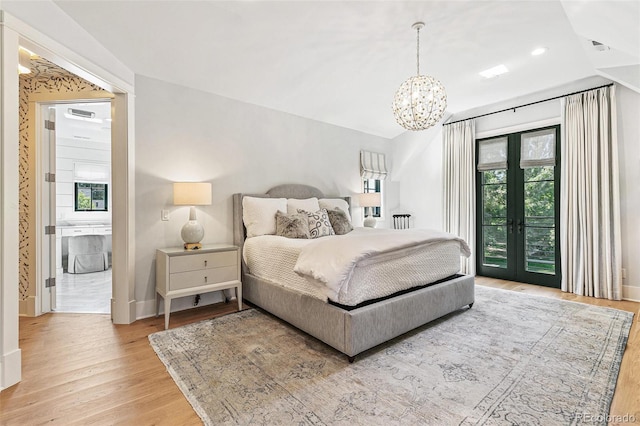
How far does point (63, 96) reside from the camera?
3.19 metres

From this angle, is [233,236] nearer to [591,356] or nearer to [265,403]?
[265,403]

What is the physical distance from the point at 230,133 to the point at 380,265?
2.58 meters

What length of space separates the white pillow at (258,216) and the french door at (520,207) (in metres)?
3.56

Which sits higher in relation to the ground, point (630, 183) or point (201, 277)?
point (630, 183)

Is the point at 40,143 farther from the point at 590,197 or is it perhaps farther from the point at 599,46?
the point at 590,197

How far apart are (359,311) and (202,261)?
1.75 meters

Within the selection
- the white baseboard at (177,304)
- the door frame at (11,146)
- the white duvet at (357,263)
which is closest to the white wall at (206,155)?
the white baseboard at (177,304)

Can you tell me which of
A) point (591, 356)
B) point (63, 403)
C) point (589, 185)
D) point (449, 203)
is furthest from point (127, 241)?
point (589, 185)

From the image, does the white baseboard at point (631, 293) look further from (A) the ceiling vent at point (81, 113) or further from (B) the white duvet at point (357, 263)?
(A) the ceiling vent at point (81, 113)

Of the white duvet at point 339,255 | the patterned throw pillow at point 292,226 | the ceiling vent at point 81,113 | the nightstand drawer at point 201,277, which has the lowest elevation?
the nightstand drawer at point 201,277

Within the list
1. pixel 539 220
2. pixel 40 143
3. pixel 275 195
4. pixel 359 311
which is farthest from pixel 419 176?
pixel 40 143

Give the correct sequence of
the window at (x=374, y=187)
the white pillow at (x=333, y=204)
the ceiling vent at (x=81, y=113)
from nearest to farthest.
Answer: the white pillow at (x=333, y=204) < the ceiling vent at (x=81, y=113) < the window at (x=374, y=187)

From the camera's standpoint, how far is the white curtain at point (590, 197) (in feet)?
12.2

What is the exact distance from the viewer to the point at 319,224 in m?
3.76
